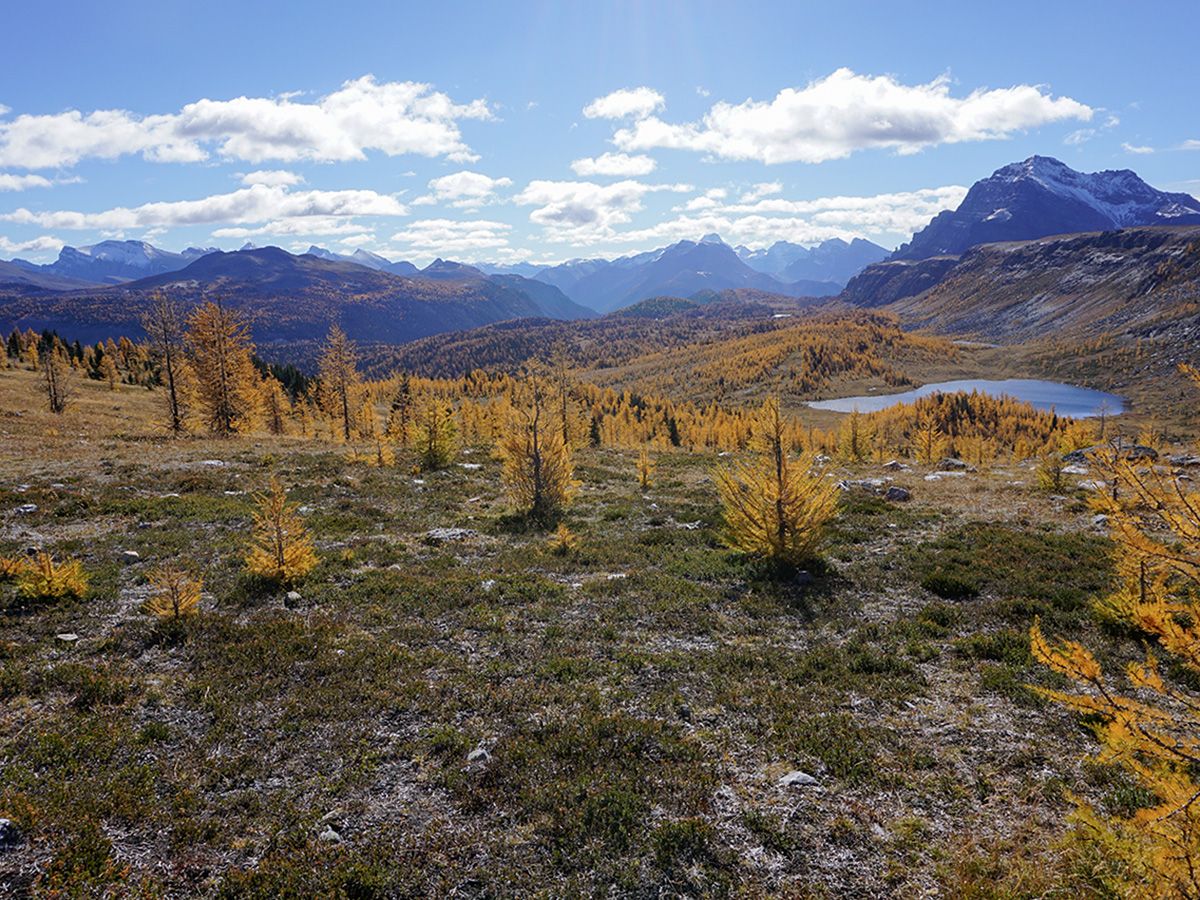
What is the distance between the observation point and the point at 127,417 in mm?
54500

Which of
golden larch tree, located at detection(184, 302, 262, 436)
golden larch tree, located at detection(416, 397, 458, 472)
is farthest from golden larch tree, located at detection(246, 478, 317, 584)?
golden larch tree, located at detection(184, 302, 262, 436)

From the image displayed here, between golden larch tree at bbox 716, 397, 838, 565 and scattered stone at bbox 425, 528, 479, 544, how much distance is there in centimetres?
1091

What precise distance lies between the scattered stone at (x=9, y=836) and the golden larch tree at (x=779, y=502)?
18.1 metres

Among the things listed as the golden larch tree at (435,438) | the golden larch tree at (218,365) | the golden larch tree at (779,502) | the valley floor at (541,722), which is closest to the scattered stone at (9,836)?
the valley floor at (541,722)

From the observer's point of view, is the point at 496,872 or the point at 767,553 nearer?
the point at 496,872

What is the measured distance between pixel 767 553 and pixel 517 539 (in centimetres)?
1019

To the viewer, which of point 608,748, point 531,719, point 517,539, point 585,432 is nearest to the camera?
point 608,748

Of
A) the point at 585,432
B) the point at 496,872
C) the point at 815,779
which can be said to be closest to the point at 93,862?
the point at 496,872

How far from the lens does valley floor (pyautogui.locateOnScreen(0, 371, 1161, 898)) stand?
26.1 feet

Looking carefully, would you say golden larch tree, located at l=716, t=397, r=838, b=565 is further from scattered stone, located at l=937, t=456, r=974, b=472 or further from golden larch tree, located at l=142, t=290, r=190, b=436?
golden larch tree, located at l=142, t=290, r=190, b=436

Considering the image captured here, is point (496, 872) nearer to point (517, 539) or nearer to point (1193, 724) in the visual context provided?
point (1193, 724)

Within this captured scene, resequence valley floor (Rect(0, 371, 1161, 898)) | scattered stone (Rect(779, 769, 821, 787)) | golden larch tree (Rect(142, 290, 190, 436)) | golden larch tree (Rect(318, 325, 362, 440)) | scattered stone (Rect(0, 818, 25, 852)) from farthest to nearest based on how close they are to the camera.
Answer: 1. golden larch tree (Rect(318, 325, 362, 440))
2. golden larch tree (Rect(142, 290, 190, 436))
3. scattered stone (Rect(779, 769, 821, 787))
4. valley floor (Rect(0, 371, 1161, 898))
5. scattered stone (Rect(0, 818, 25, 852))

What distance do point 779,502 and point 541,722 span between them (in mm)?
11744

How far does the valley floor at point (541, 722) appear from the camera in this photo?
7945 millimetres
